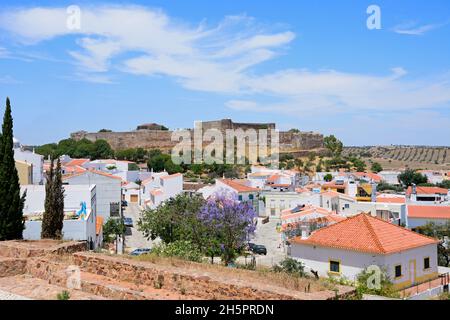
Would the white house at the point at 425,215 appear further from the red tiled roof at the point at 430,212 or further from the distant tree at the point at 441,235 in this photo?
the distant tree at the point at 441,235

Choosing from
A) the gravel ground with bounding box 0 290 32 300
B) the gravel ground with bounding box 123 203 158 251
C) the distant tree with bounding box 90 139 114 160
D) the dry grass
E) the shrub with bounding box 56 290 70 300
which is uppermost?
the distant tree with bounding box 90 139 114 160

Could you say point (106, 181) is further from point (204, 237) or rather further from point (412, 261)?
point (412, 261)

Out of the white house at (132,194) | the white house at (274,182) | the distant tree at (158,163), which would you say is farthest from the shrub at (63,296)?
the distant tree at (158,163)

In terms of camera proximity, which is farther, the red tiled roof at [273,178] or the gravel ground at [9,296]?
the red tiled roof at [273,178]

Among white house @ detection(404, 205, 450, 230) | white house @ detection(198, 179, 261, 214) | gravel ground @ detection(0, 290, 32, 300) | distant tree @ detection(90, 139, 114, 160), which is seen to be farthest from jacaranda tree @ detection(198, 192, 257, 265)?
distant tree @ detection(90, 139, 114, 160)

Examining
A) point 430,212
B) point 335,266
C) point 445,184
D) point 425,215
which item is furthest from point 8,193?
point 445,184

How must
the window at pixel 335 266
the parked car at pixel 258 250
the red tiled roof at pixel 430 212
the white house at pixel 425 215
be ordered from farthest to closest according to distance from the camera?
1. the red tiled roof at pixel 430 212
2. the white house at pixel 425 215
3. the parked car at pixel 258 250
4. the window at pixel 335 266

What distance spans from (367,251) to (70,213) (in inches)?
425

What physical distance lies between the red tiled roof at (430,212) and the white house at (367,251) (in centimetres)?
1067

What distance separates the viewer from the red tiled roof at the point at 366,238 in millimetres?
16625

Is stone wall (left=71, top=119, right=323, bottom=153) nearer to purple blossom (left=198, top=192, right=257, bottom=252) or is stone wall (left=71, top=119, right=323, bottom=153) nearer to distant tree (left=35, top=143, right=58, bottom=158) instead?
distant tree (left=35, top=143, right=58, bottom=158)

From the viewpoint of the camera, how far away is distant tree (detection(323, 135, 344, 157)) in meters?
90.9
